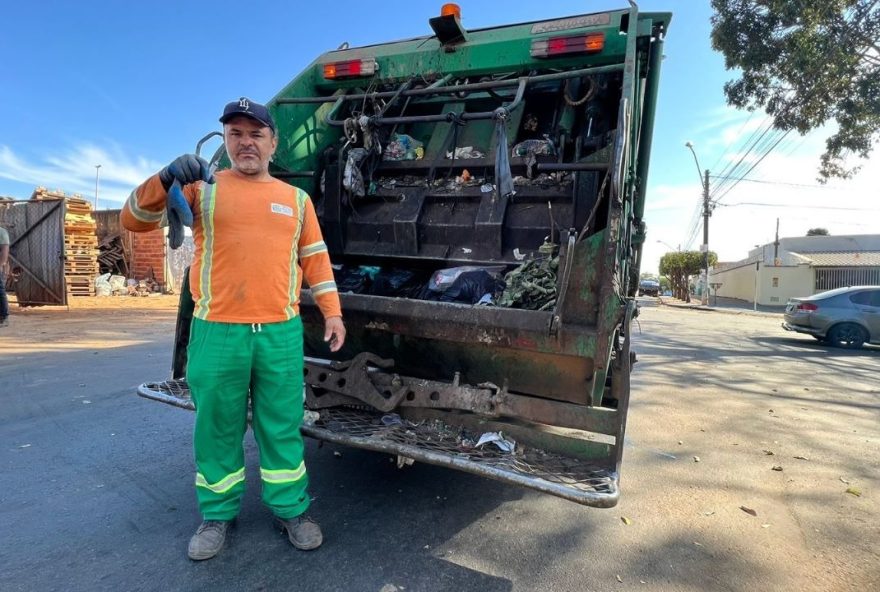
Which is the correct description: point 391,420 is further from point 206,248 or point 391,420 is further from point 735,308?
point 735,308

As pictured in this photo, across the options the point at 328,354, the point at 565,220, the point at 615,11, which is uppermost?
the point at 615,11

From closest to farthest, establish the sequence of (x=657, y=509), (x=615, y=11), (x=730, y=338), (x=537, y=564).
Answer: (x=537, y=564)
(x=657, y=509)
(x=615, y=11)
(x=730, y=338)

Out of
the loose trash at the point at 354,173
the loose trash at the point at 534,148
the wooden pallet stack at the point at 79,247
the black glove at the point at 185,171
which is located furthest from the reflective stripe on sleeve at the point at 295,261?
the wooden pallet stack at the point at 79,247

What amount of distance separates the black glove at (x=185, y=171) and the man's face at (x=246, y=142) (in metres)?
0.20

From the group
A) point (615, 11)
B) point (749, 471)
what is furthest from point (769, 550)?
point (615, 11)

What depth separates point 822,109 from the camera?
35.4ft

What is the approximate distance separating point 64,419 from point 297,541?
8.44ft

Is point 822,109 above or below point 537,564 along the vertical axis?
above

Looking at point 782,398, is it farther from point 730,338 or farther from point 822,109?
point 822,109

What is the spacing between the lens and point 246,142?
2.10 metres

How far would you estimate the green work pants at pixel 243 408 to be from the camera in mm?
2021

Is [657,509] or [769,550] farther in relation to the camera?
[657,509]

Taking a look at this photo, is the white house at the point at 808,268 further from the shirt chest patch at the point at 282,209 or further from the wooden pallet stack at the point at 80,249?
the shirt chest patch at the point at 282,209

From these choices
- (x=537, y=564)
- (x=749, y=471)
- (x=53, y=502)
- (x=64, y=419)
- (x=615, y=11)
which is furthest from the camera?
(x=64, y=419)
